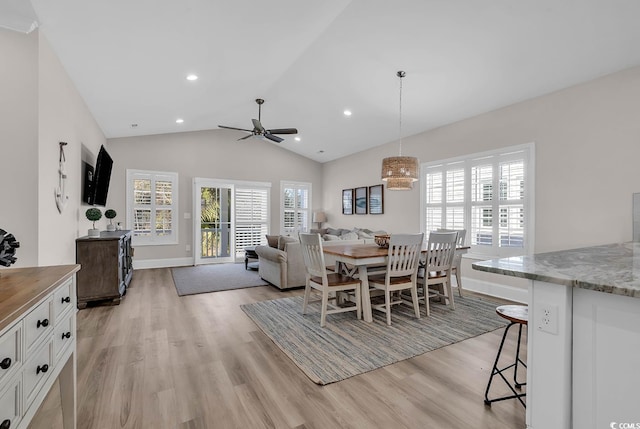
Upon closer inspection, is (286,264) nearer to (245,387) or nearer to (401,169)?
(401,169)

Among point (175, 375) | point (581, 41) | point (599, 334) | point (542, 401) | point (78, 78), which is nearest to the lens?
point (599, 334)

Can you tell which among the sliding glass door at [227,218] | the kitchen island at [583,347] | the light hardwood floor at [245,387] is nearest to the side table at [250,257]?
the sliding glass door at [227,218]

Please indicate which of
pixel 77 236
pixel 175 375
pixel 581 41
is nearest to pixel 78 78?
pixel 77 236

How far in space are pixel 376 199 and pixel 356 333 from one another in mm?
4192

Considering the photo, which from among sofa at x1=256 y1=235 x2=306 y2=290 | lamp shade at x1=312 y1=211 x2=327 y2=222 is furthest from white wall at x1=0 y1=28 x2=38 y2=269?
lamp shade at x1=312 y1=211 x2=327 y2=222

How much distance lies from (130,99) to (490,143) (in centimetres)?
534

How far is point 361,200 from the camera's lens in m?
7.35

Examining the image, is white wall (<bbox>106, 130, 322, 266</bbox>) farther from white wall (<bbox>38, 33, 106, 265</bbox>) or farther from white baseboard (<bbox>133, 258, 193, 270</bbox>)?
white wall (<bbox>38, 33, 106, 265</bbox>)

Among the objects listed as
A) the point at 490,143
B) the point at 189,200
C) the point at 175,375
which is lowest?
the point at 175,375

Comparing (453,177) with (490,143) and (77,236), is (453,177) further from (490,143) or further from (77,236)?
(77,236)

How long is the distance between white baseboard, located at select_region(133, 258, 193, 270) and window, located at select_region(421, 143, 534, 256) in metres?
5.39

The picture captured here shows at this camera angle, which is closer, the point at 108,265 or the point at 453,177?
the point at 108,265

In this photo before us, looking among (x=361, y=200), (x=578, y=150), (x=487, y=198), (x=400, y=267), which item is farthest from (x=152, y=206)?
(x=578, y=150)

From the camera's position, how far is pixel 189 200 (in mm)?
7145
